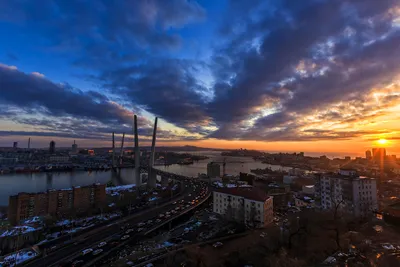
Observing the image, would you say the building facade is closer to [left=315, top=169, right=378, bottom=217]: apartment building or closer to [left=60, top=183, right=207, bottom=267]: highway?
[left=60, top=183, right=207, bottom=267]: highway

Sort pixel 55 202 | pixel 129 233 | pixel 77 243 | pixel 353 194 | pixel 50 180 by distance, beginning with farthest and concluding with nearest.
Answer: pixel 50 180 < pixel 55 202 < pixel 353 194 < pixel 129 233 < pixel 77 243

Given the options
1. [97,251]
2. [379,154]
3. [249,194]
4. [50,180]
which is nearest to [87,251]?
[97,251]

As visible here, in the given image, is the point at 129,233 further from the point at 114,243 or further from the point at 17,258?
the point at 17,258

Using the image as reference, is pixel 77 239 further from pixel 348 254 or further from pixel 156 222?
pixel 348 254

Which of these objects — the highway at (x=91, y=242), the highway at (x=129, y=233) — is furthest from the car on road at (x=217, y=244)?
the highway at (x=91, y=242)

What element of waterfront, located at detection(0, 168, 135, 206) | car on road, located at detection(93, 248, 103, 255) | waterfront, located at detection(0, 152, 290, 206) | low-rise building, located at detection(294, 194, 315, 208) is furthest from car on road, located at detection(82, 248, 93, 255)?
waterfront, located at detection(0, 168, 135, 206)

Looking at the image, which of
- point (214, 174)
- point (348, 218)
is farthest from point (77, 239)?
point (214, 174)

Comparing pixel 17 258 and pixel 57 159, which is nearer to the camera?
pixel 17 258
